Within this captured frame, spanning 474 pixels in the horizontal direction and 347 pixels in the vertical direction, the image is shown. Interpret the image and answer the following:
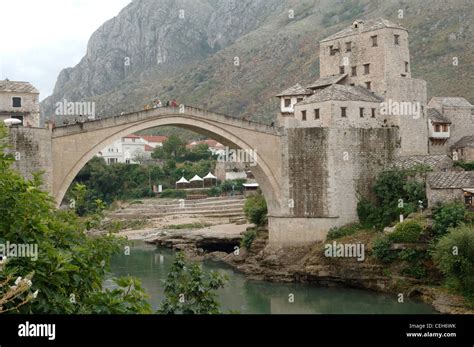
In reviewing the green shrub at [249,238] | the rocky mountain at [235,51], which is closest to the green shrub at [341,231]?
the green shrub at [249,238]

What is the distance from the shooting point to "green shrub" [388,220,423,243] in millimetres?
25484

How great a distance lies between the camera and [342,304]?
2495 centimetres

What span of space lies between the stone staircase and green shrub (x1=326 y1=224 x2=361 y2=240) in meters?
21.4

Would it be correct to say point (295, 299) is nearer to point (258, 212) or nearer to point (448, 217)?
point (448, 217)

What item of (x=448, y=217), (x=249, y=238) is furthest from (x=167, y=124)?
(x=448, y=217)

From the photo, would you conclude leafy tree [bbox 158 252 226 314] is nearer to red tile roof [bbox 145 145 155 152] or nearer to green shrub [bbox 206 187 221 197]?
green shrub [bbox 206 187 221 197]

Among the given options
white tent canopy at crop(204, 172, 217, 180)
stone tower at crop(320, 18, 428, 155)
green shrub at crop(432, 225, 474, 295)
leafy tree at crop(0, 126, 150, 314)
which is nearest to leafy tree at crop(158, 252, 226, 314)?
leafy tree at crop(0, 126, 150, 314)

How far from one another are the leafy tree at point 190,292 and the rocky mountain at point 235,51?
48390 mm

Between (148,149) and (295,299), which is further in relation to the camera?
(148,149)

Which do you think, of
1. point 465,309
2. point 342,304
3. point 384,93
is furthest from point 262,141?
point 465,309

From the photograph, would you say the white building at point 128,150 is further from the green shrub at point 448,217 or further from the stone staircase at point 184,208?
the green shrub at point 448,217

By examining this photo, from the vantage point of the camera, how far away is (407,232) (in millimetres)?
25688

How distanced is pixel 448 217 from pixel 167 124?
12360 mm

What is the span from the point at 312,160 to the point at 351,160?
1789mm
